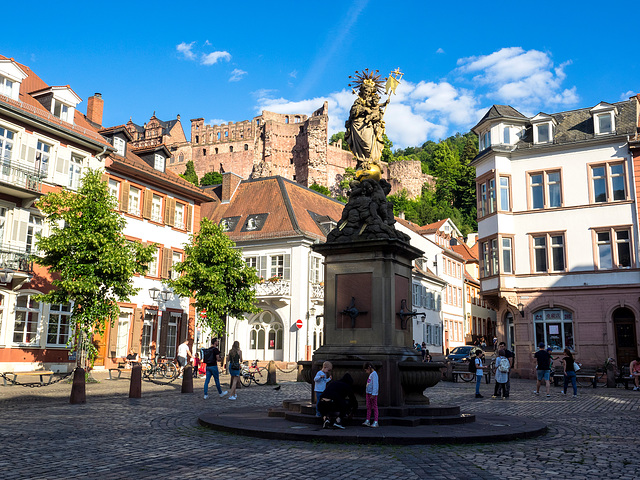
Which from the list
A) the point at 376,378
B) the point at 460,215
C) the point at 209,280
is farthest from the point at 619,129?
the point at 460,215

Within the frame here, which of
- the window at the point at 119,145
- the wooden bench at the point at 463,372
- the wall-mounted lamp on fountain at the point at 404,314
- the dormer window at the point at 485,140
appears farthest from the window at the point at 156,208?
the wall-mounted lamp on fountain at the point at 404,314

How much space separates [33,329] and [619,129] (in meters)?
28.7

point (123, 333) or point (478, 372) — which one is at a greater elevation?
point (123, 333)

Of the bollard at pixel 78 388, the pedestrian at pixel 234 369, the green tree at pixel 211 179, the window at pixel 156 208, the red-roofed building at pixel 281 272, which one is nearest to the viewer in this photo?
the bollard at pixel 78 388

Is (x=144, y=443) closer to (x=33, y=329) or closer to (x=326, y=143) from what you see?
(x=33, y=329)

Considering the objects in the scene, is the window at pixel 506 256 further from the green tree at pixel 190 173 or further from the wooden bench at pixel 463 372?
the green tree at pixel 190 173

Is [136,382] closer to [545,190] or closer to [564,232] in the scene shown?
[564,232]

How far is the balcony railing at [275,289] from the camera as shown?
37.8 meters

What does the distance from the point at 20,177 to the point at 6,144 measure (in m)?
1.46

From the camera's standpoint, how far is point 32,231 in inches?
1042

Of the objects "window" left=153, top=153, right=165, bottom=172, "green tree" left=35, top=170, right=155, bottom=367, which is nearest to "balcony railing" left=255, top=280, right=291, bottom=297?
"window" left=153, top=153, right=165, bottom=172

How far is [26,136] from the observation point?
2642 cm

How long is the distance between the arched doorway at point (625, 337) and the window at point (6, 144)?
2792 centimetres

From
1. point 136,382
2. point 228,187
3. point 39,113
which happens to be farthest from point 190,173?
point 136,382
